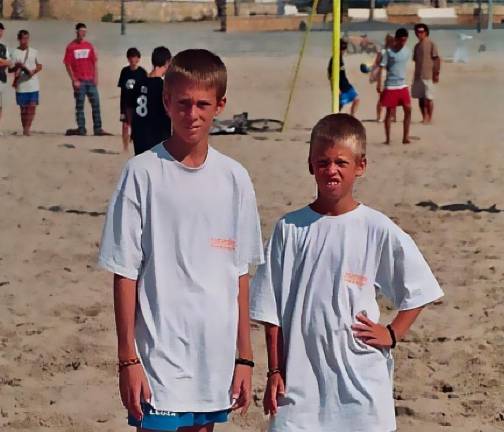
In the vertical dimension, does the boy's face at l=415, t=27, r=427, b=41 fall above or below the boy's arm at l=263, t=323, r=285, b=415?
above

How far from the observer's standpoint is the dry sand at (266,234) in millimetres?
5078

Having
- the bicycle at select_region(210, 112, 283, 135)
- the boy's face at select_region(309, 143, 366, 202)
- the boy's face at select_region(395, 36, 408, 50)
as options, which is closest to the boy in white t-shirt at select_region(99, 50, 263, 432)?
the boy's face at select_region(309, 143, 366, 202)

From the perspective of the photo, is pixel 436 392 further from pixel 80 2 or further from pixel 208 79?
pixel 80 2

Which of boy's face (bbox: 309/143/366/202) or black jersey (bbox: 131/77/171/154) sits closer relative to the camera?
boy's face (bbox: 309/143/366/202)

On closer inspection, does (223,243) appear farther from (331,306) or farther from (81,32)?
(81,32)

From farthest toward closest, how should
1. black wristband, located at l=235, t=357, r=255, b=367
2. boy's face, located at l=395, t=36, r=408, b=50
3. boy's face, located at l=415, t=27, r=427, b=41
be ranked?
boy's face, located at l=415, t=27, r=427, b=41 < boy's face, located at l=395, t=36, r=408, b=50 < black wristband, located at l=235, t=357, r=255, b=367

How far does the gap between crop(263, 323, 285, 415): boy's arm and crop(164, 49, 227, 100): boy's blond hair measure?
0.67m

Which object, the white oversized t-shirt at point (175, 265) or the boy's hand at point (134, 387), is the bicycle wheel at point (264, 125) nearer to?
the white oversized t-shirt at point (175, 265)

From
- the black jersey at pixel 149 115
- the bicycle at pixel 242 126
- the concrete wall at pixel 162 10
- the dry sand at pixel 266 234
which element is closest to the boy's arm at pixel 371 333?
the dry sand at pixel 266 234

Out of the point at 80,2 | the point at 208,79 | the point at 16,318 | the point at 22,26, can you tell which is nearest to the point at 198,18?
the point at 80,2

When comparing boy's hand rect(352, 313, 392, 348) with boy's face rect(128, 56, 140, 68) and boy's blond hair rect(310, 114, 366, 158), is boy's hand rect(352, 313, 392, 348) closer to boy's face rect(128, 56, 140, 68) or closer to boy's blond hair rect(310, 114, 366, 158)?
boy's blond hair rect(310, 114, 366, 158)

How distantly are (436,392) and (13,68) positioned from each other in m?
12.6

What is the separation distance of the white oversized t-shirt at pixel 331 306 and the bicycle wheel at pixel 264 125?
13657 millimetres

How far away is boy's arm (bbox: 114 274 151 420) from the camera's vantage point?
2842 millimetres
